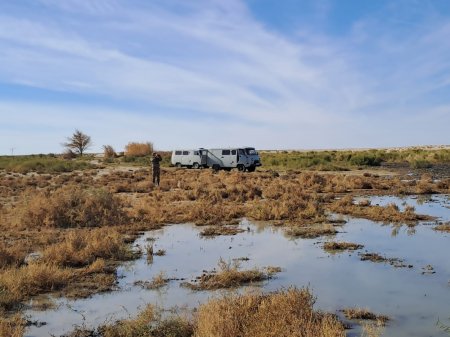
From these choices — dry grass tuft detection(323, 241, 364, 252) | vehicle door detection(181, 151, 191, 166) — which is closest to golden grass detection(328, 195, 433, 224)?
dry grass tuft detection(323, 241, 364, 252)

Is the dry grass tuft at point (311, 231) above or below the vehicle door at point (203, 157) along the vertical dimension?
below

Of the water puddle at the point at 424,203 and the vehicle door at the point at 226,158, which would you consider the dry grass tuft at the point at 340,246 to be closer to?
the water puddle at the point at 424,203

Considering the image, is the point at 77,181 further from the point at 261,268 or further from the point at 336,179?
the point at 261,268

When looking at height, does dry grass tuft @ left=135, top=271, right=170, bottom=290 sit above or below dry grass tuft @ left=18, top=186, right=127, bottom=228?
below

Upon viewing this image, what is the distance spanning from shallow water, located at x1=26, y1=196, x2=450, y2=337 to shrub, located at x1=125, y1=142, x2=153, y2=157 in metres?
60.7

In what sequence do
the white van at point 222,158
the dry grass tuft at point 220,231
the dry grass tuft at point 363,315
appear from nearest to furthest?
the dry grass tuft at point 363,315
the dry grass tuft at point 220,231
the white van at point 222,158

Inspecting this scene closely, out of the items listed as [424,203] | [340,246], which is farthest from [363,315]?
[424,203]

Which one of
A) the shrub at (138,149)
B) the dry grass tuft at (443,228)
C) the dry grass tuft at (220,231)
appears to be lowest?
the dry grass tuft at (220,231)

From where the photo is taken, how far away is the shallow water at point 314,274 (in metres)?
8.21

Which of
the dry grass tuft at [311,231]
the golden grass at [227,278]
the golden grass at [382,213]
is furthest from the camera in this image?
the golden grass at [382,213]

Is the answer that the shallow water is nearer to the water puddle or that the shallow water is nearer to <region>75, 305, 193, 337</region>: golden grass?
<region>75, 305, 193, 337</region>: golden grass

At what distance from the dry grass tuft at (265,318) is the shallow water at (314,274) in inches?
37.0

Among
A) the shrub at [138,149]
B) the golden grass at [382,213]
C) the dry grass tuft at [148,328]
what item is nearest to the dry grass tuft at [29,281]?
the dry grass tuft at [148,328]

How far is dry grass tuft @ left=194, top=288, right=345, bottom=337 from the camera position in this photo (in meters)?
6.15
